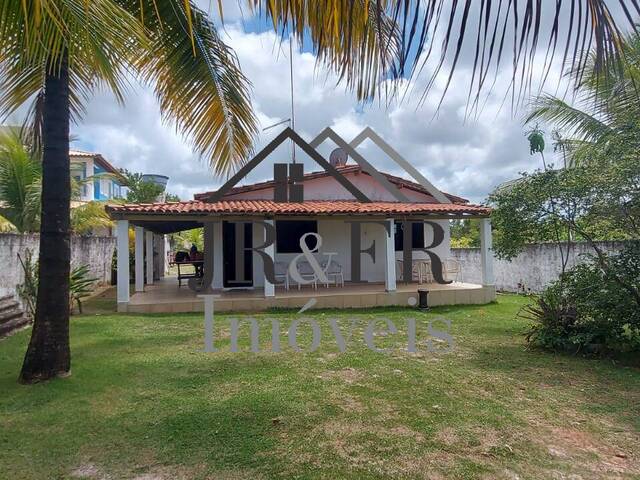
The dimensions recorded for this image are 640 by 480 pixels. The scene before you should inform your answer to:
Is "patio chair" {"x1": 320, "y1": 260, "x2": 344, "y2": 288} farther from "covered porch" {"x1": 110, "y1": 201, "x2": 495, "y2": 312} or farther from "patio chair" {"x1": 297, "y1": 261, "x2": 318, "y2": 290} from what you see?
"patio chair" {"x1": 297, "y1": 261, "x2": 318, "y2": 290}

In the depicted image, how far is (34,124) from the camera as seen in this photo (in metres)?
7.68

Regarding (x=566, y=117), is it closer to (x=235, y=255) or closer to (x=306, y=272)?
(x=306, y=272)

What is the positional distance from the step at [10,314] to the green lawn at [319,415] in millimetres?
1158

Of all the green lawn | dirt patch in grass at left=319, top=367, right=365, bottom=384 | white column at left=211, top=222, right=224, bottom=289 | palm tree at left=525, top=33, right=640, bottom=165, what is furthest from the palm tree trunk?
white column at left=211, top=222, right=224, bottom=289

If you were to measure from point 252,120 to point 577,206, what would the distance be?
243 inches

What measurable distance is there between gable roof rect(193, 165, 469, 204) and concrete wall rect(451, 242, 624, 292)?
3.19 meters

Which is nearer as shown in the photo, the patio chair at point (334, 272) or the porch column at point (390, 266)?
the porch column at point (390, 266)

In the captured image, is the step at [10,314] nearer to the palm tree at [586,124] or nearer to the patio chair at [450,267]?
the palm tree at [586,124]

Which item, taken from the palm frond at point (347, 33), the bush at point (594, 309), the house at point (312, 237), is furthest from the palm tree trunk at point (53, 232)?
the bush at point (594, 309)

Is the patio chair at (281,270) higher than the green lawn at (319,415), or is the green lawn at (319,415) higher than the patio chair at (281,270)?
the patio chair at (281,270)

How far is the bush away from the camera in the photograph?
722 cm

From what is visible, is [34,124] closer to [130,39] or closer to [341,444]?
[130,39]

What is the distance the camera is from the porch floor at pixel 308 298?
12513 millimetres

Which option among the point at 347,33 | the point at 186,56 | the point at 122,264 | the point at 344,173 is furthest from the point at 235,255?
the point at 347,33
